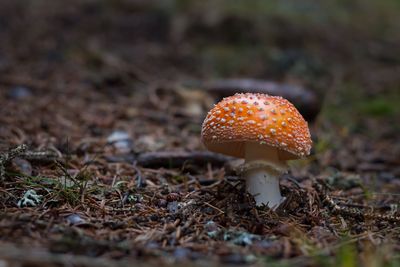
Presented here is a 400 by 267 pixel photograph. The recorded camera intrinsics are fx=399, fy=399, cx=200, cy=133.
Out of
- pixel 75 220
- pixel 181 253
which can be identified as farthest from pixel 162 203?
pixel 181 253

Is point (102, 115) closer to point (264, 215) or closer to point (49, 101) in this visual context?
point (49, 101)

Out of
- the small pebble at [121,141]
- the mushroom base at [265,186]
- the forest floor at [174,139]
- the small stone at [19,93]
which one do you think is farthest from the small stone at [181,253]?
the small stone at [19,93]

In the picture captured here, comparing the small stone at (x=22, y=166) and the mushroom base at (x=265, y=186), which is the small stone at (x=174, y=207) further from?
the small stone at (x=22, y=166)

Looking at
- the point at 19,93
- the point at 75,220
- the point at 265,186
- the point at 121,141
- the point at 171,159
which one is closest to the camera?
the point at 75,220

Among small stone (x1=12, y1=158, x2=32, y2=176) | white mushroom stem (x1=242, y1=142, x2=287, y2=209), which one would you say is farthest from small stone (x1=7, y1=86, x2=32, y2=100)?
white mushroom stem (x1=242, y1=142, x2=287, y2=209)

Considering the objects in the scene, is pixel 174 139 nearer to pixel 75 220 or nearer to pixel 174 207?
pixel 174 207

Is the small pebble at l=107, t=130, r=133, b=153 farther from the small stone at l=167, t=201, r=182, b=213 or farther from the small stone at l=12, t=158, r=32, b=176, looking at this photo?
the small stone at l=167, t=201, r=182, b=213

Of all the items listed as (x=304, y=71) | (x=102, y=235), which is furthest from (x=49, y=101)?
(x=304, y=71)
